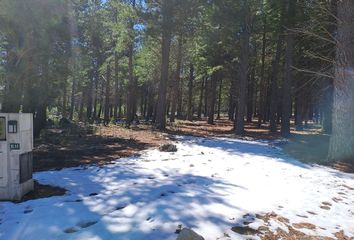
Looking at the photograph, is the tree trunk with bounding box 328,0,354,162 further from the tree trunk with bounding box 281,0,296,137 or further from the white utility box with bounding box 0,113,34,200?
the white utility box with bounding box 0,113,34,200

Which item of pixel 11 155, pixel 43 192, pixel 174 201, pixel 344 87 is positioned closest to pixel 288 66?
pixel 344 87

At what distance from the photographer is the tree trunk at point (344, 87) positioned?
441 inches

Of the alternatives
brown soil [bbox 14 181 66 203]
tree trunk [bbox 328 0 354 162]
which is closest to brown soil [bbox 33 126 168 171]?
brown soil [bbox 14 181 66 203]

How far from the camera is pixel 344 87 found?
1124 centimetres

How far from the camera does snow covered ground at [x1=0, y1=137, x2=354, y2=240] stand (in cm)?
504

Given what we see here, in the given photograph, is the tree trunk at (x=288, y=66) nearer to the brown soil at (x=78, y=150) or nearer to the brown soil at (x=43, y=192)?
the brown soil at (x=78, y=150)

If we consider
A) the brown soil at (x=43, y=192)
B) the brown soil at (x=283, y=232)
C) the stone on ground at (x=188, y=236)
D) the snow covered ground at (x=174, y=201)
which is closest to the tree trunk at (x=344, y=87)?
the snow covered ground at (x=174, y=201)

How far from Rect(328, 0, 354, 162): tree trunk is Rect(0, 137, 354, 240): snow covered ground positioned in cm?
187

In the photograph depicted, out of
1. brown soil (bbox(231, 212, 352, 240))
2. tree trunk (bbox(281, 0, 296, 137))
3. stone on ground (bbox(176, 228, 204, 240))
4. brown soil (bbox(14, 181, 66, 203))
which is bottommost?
brown soil (bbox(231, 212, 352, 240))

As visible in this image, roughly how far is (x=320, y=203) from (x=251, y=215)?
5.45ft

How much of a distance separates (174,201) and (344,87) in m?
7.39

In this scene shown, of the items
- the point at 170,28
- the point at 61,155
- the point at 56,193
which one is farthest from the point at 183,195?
the point at 170,28

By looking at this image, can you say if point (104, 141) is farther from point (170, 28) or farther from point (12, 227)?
point (12, 227)

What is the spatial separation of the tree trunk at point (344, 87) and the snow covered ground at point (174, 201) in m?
1.87
